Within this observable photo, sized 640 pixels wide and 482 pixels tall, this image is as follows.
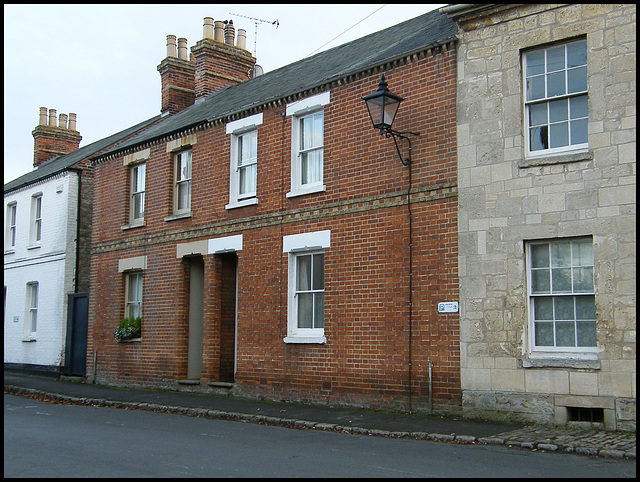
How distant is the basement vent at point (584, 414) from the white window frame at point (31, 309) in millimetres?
19214

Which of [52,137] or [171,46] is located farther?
[52,137]

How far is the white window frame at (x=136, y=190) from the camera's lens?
19.9 m

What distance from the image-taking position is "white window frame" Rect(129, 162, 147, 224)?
1991 cm

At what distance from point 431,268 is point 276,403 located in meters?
4.44

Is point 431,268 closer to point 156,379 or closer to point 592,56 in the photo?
point 592,56

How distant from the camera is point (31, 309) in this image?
2509cm

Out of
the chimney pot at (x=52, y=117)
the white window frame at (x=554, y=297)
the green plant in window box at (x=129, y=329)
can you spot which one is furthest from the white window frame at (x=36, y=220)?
the white window frame at (x=554, y=297)

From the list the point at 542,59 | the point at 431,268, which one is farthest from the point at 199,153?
the point at 542,59

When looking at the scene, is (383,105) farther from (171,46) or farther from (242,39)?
(171,46)

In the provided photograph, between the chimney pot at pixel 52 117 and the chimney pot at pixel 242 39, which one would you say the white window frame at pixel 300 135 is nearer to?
the chimney pot at pixel 242 39

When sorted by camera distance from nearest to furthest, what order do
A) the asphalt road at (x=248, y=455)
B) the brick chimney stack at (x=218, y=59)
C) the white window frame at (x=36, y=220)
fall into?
the asphalt road at (x=248, y=455)
the brick chimney stack at (x=218, y=59)
the white window frame at (x=36, y=220)

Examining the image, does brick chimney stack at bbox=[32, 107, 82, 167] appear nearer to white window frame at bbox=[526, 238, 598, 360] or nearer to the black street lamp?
the black street lamp

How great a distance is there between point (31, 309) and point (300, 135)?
554 inches

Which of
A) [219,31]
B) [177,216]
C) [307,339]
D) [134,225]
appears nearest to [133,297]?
[134,225]
